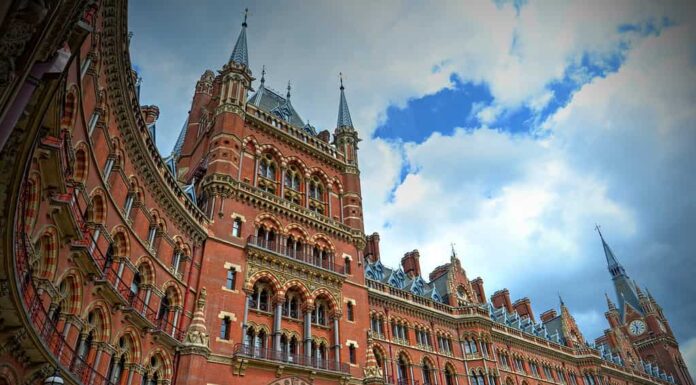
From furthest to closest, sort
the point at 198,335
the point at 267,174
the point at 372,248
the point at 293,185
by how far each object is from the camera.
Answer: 1. the point at 372,248
2. the point at 293,185
3. the point at 267,174
4. the point at 198,335

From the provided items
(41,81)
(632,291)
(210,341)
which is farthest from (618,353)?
(41,81)

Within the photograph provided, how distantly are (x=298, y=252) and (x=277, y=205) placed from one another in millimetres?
3550

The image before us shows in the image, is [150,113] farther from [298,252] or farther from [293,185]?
[298,252]

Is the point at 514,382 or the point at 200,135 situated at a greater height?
the point at 200,135

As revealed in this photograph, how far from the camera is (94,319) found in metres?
17.5

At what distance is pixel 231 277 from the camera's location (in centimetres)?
2747

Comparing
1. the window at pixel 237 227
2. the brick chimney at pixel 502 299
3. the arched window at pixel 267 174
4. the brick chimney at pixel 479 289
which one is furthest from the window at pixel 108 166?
the brick chimney at pixel 502 299

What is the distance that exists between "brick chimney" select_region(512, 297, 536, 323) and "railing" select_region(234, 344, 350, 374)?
4307cm

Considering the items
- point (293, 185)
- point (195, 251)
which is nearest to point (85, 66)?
point (195, 251)

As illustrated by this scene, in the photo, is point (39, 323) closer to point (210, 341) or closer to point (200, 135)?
point (210, 341)

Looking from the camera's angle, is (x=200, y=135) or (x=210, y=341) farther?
(x=200, y=135)

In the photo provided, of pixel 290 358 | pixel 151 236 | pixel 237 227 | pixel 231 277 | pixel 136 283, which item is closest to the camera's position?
pixel 136 283

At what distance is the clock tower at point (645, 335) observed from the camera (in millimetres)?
76581

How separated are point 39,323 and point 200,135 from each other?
25249mm
